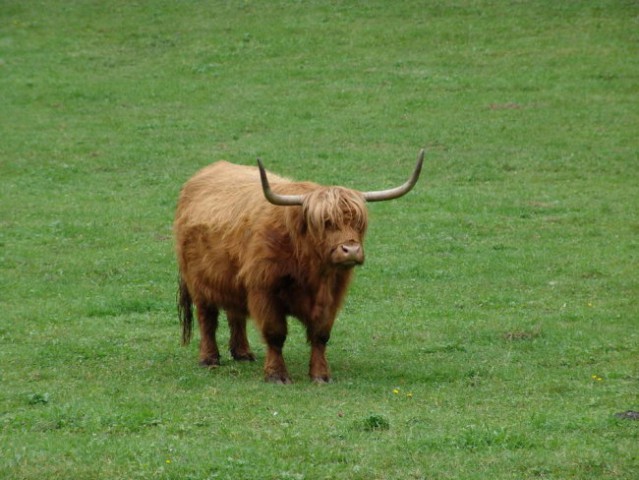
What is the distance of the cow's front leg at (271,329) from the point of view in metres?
11.5

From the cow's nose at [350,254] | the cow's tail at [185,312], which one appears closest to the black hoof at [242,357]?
the cow's tail at [185,312]

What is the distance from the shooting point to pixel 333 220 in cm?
1094

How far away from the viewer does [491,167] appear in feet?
76.2

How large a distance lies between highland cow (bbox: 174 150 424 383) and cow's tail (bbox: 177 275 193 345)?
0.42 meters

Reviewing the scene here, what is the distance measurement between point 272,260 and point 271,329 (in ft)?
2.14

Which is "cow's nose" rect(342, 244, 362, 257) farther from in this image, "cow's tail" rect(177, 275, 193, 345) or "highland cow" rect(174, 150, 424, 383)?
"cow's tail" rect(177, 275, 193, 345)

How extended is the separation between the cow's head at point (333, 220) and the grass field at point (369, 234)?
1203mm

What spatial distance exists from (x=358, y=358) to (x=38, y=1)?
27.9 metres

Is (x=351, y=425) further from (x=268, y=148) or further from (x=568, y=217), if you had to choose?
(x=268, y=148)

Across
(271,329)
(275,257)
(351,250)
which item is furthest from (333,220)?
(271,329)

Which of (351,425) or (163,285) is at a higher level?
(351,425)

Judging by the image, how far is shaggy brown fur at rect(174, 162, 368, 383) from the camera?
36.2ft

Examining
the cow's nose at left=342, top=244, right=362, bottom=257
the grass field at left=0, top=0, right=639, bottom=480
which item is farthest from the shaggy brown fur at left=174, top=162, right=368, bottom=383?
the grass field at left=0, top=0, right=639, bottom=480

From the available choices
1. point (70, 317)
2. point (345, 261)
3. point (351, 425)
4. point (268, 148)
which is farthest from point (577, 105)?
point (351, 425)
